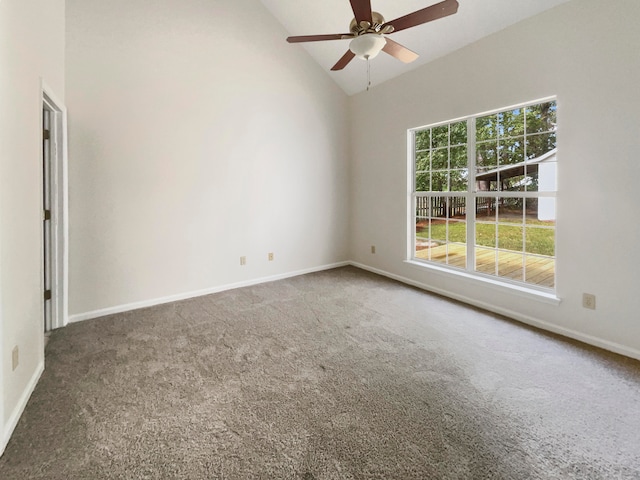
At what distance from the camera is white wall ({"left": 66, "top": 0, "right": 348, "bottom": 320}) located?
10.7 feet

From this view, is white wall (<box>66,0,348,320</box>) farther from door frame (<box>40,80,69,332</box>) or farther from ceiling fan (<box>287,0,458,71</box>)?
ceiling fan (<box>287,0,458,71</box>)

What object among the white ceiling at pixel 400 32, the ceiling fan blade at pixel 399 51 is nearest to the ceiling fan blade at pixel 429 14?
the ceiling fan blade at pixel 399 51

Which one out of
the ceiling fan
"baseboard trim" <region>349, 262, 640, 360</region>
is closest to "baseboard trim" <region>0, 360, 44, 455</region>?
the ceiling fan

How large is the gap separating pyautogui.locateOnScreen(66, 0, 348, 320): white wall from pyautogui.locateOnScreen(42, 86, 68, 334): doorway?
137 mm

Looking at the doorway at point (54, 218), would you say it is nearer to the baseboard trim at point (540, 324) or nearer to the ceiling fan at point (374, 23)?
the ceiling fan at point (374, 23)

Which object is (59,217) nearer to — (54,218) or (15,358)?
(54,218)

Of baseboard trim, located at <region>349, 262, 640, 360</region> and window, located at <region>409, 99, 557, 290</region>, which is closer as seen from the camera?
baseboard trim, located at <region>349, 262, 640, 360</region>

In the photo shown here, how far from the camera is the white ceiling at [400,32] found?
301 cm

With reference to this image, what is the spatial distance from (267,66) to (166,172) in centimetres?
202

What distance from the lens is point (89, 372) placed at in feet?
7.54

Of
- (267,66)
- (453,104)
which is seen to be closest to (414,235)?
(453,104)

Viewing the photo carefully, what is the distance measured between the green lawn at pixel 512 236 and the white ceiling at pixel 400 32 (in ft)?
6.36

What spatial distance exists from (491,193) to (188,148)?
3.47 m

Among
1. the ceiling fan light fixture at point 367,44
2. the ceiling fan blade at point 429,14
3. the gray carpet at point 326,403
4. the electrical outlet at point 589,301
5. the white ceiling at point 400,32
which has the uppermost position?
the white ceiling at point 400,32
